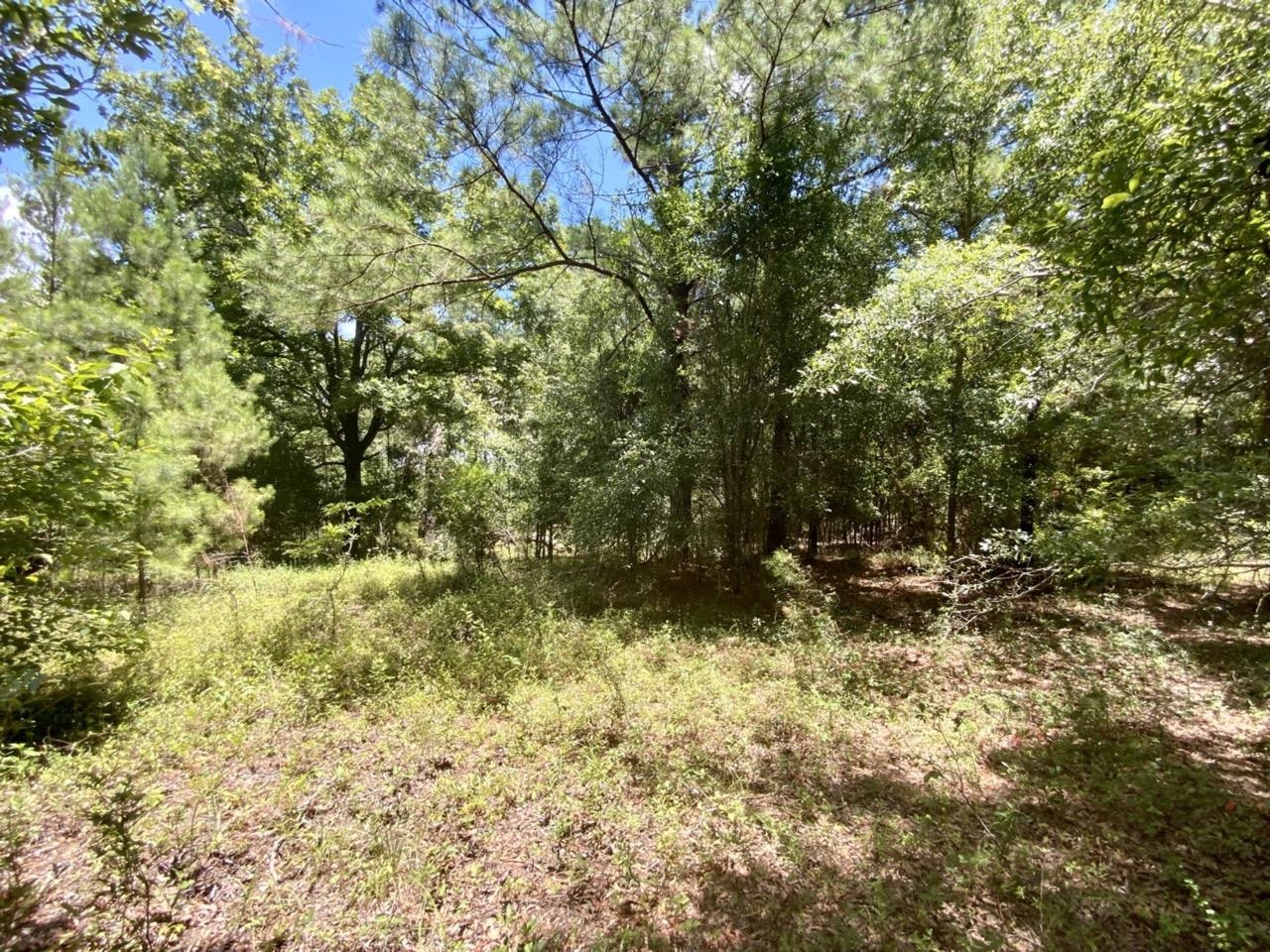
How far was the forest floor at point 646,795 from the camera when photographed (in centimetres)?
224

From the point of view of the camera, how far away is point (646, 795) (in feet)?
10.2

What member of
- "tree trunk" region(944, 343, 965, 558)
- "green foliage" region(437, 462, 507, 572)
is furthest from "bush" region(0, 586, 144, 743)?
"tree trunk" region(944, 343, 965, 558)

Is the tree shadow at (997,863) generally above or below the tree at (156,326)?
below

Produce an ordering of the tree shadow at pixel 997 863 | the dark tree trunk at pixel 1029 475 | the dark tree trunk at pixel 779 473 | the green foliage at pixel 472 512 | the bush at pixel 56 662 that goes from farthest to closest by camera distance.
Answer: the green foliage at pixel 472 512 → the dark tree trunk at pixel 779 473 → the dark tree trunk at pixel 1029 475 → the bush at pixel 56 662 → the tree shadow at pixel 997 863

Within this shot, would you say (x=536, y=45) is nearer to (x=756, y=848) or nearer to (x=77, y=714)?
(x=77, y=714)

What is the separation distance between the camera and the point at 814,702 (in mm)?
4223

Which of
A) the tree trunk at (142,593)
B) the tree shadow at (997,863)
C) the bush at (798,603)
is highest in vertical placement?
the tree trunk at (142,593)

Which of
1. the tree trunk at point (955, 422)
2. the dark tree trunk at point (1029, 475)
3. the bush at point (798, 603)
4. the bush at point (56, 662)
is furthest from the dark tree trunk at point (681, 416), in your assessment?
the bush at point (56, 662)

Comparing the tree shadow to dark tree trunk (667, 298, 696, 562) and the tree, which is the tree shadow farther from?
the tree

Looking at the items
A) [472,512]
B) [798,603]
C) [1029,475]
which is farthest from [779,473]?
[472,512]

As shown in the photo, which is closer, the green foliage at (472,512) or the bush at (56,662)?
the bush at (56,662)

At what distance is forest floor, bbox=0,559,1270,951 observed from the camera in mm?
2240

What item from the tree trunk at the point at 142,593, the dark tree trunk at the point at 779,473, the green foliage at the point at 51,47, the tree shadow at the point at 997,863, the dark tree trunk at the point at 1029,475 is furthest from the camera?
the dark tree trunk at the point at 779,473

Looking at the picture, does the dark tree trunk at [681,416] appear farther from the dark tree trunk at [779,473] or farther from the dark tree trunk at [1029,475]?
the dark tree trunk at [1029,475]
